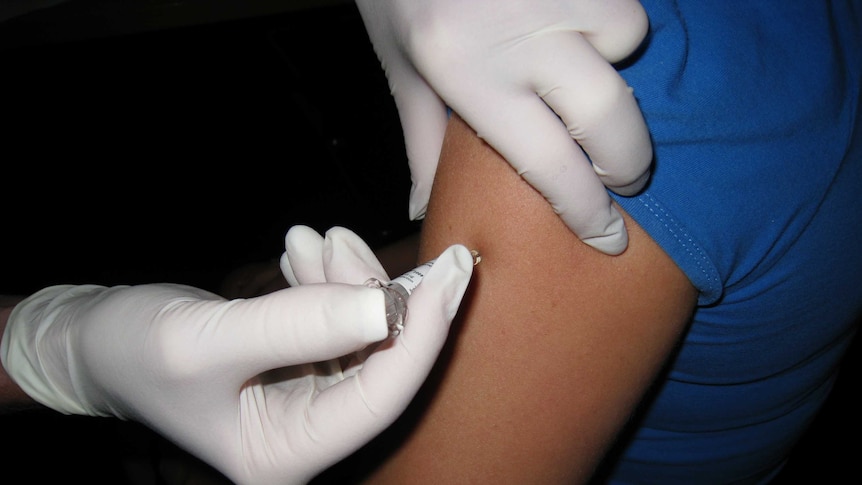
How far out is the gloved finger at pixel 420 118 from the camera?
2.47 feet

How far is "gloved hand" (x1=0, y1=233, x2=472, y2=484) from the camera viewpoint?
1.84 feet

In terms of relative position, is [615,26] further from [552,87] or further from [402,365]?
[402,365]

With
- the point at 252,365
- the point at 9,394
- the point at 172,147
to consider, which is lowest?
the point at 172,147

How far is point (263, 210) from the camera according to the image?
2514mm

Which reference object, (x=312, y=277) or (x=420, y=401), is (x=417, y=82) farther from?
(x=420, y=401)

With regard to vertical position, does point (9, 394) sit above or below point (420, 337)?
below

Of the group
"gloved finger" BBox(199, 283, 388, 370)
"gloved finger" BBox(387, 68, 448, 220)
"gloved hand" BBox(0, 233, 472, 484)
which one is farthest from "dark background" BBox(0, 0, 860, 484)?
"gloved finger" BBox(199, 283, 388, 370)

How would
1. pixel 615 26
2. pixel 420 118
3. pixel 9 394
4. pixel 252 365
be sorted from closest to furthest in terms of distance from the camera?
pixel 615 26 < pixel 252 365 < pixel 420 118 < pixel 9 394

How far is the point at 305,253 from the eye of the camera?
0.69 m

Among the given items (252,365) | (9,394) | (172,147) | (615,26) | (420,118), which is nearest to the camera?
(615,26)

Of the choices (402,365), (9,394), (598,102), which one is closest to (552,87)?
(598,102)

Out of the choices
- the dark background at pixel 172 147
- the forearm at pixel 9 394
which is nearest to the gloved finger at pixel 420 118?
the forearm at pixel 9 394

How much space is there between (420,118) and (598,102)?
32 cm

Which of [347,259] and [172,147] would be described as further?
[172,147]
